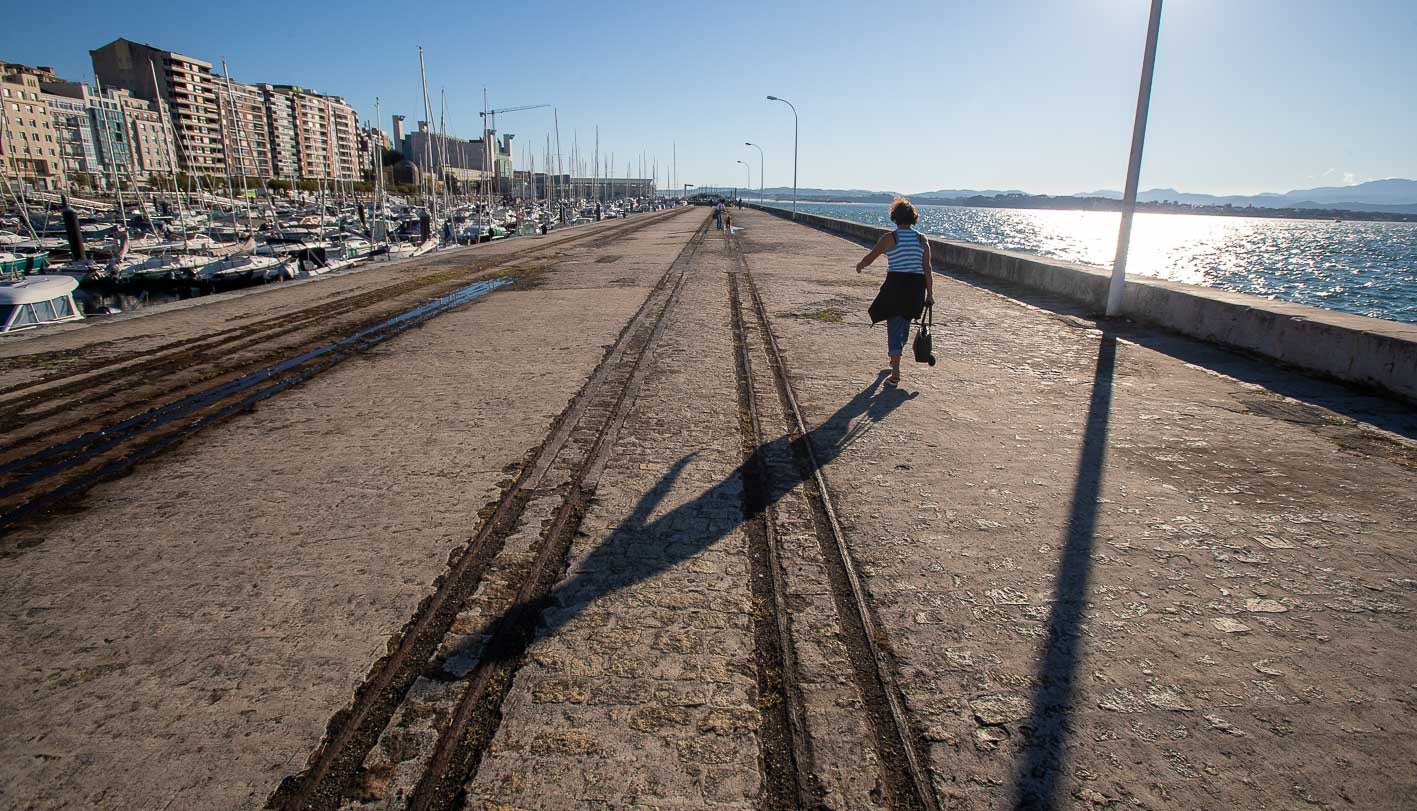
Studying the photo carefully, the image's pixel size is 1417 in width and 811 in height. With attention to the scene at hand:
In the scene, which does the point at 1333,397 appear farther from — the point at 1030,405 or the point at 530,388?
the point at 530,388

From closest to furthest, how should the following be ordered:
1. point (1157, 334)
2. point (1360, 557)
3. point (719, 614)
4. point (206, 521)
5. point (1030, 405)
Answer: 1. point (719, 614)
2. point (1360, 557)
3. point (206, 521)
4. point (1030, 405)
5. point (1157, 334)

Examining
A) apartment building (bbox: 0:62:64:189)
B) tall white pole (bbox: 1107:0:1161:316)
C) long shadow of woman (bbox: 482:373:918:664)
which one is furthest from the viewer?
apartment building (bbox: 0:62:64:189)

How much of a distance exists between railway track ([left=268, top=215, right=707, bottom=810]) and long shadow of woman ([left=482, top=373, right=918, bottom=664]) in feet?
0.07

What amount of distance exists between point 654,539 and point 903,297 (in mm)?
4194

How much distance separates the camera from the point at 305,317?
36.5ft

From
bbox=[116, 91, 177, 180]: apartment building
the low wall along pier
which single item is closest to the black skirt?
the low wall along pier

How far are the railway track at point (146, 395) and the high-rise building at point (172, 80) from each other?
138 metres

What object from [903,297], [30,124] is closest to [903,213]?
[903,297]

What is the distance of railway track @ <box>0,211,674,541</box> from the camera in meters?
4.75

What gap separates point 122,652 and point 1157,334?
36.3 feet

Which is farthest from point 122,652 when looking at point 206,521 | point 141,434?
point 141,434

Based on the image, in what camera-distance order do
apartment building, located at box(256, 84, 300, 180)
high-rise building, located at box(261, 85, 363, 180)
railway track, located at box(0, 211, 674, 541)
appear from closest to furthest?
railway track, located at box(0, 211, 674, 541) → apartment building, located at box(256, 84, 300, 180) → high-rise building, located at box(261, 85, 363, 180)

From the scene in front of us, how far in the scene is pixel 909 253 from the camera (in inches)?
270

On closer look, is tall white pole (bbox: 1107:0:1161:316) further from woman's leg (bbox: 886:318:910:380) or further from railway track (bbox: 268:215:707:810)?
railway track (bbox: 268:215:707:810)
